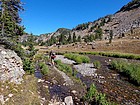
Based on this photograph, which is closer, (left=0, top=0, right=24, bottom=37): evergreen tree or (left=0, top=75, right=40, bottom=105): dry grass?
(left=0, top=75, right=40, bottom=105): dry grass

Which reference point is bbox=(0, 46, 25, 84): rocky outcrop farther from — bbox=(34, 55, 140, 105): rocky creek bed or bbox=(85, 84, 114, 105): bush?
bbox=(85, 84, 114, 105): bush

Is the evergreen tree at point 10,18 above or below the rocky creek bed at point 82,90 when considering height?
above

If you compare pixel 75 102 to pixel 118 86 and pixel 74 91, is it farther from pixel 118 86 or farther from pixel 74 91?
pixel 118 86

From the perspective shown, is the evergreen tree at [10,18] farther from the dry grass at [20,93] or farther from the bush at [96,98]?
the bush at [96,98]

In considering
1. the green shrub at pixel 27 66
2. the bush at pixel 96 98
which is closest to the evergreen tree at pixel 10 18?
the green shrub at pixel 27 66

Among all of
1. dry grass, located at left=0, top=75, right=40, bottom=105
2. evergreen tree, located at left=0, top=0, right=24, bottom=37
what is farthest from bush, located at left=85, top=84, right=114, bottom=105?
evergreen tree, located at left=0, top=0, right=24, bottom=37

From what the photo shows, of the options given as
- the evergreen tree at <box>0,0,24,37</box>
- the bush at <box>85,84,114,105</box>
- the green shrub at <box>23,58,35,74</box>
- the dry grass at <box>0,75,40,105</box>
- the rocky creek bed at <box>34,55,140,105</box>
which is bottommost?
the rocky creek bed at <box>34,55,140,105</box>

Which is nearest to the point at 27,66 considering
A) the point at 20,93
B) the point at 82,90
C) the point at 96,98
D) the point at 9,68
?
the point at 9,68

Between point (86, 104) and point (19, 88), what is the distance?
561 centimetres

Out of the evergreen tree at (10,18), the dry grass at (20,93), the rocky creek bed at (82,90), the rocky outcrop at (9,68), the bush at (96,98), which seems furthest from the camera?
the evergreen tree at (10,18)

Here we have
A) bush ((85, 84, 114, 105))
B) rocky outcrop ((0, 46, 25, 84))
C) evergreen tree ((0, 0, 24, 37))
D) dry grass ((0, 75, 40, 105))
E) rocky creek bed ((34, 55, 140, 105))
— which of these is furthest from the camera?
evergreen tree ((0, 0, 24, 37))

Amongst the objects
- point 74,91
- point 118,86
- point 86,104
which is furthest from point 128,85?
point 86,104

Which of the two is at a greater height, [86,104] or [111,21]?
[111,21]

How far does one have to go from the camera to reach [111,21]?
195500 mm
